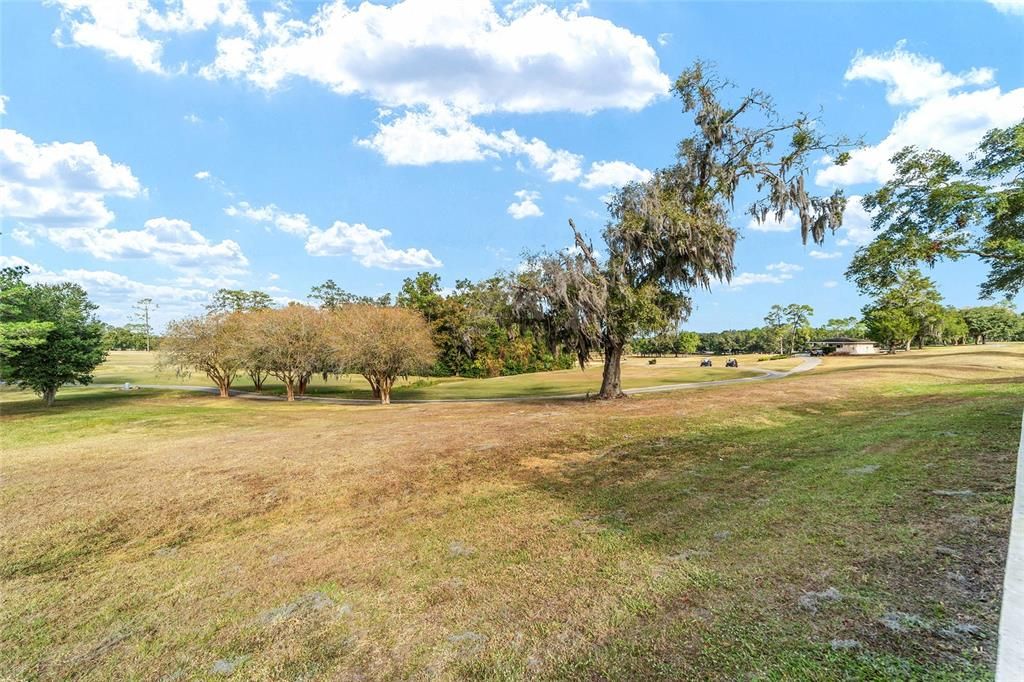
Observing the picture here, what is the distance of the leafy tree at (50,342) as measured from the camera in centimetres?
2469

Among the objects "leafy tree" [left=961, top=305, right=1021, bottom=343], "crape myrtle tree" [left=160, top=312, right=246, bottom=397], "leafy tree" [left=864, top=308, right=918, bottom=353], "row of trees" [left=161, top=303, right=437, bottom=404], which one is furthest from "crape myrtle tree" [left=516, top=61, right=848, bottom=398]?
"leafy tree" [left=961, top=305, right=1021, bottom=343]

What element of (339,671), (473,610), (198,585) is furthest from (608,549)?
(198,585)

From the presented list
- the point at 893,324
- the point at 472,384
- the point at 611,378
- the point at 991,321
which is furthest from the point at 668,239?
the point at 991,321

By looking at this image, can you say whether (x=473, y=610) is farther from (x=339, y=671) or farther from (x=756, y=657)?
(x=756, y=657)

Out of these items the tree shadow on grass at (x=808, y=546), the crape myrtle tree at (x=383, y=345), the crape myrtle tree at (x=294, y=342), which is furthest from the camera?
the crape myrtle tree at (x=294, y=342)

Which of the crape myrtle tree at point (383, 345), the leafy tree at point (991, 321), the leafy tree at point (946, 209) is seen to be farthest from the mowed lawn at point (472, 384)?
the leafy tree at point (991, 321)

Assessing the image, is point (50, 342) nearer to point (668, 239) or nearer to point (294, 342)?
point (294, 342)

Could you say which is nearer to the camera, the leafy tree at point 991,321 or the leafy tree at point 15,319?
the leafy tree at point 15,319

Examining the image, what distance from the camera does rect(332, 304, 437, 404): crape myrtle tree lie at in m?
30.3

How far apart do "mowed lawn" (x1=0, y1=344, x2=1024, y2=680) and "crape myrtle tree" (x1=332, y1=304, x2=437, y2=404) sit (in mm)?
19360

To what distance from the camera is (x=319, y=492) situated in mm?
8523

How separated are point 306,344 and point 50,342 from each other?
14357 mm

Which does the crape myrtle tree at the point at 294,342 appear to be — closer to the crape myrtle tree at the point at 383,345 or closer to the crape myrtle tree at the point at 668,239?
the crape myrtle tree at the point at 383,345

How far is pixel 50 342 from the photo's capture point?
87.4ft
